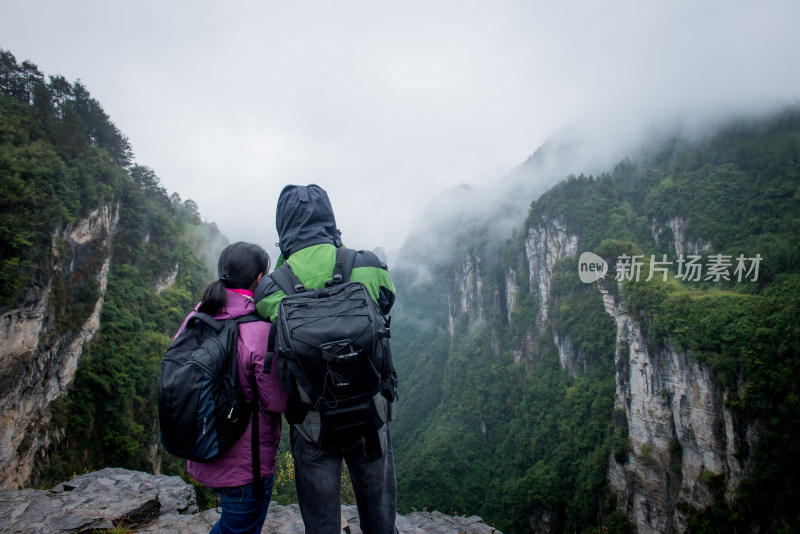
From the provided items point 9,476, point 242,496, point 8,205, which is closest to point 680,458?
point 242,496

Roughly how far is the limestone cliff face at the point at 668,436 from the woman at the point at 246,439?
67.2 ft

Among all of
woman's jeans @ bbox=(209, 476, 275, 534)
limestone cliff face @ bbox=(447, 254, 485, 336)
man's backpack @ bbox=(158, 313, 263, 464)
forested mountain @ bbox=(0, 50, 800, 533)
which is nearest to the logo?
forested mountain @ bbox=(0, 50, 800, 533)

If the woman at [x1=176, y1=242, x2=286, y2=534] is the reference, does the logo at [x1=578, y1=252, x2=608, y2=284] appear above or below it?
above

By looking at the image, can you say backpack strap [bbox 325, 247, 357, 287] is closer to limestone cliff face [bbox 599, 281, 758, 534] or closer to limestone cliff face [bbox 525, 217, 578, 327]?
limestone cliff face [bbox 599, 281, 758, 534]

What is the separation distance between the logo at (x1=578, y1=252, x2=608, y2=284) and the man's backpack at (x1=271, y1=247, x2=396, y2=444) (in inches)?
1053

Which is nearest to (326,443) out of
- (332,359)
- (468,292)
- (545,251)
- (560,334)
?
(332,359)

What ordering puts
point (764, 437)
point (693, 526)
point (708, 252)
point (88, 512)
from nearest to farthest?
point (88, 512)
point (764, 437)
point (693, 526)
point (708, 252)

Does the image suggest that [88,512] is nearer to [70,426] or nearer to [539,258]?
[70,426]

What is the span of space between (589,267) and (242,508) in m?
32.9

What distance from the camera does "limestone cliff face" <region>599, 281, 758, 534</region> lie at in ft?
50.3

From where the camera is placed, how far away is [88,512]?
12.0 feet

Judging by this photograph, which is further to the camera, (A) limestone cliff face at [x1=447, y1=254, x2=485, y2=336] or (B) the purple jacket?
(A) limestone cliff face at [x1=447, y1=254, x2=485, y2=336]

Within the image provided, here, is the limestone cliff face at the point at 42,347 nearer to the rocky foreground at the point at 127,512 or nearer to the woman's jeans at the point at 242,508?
the rocky foreground at the point at 127,512

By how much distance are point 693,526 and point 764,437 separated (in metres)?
5.41
